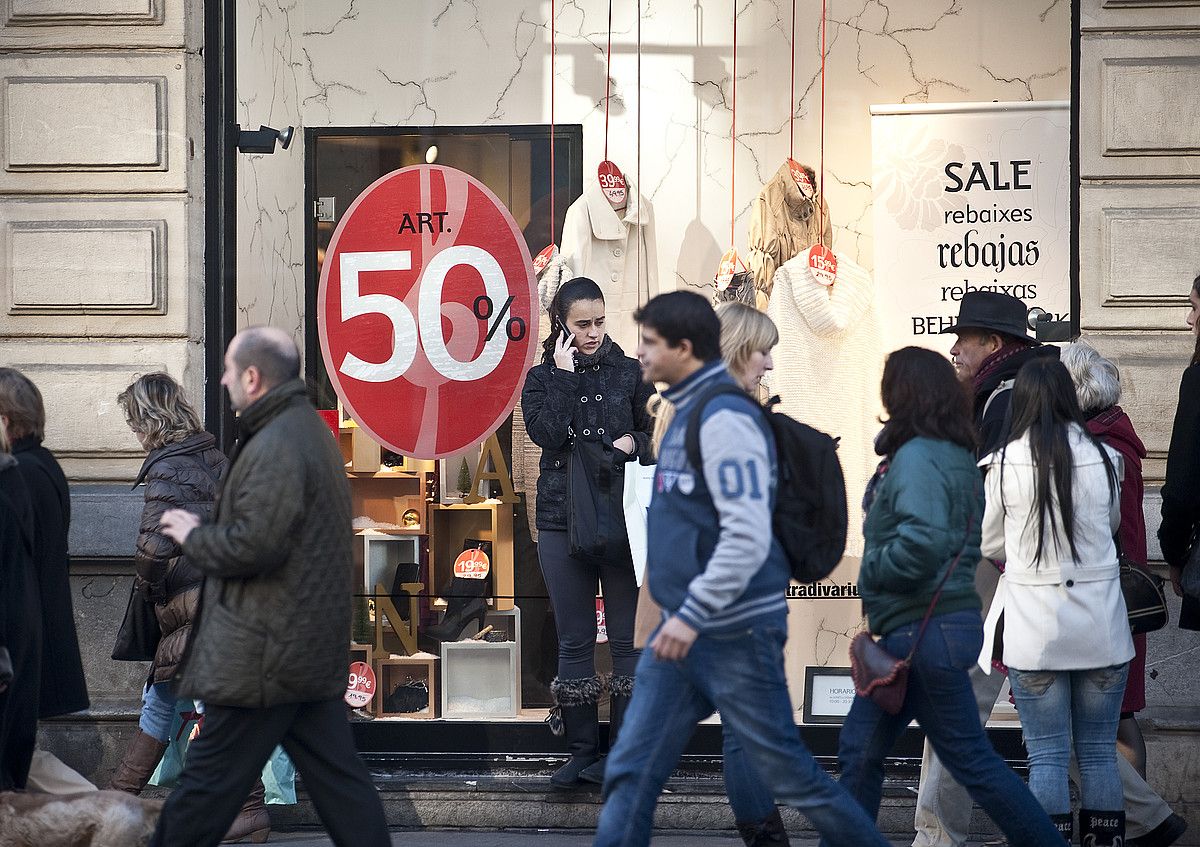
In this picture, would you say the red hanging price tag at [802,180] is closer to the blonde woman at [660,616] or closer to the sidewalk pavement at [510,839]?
the blonde woman at [660,616]

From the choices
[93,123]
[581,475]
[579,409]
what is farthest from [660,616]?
[93,123]

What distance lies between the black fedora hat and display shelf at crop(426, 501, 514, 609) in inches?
91.8

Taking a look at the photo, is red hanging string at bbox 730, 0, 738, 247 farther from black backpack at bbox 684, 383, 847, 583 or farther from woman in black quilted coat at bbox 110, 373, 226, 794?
black backpack at bbox 684, 383, 847, 583

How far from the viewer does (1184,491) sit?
5.47m

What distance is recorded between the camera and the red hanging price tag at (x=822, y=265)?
6.69 meters

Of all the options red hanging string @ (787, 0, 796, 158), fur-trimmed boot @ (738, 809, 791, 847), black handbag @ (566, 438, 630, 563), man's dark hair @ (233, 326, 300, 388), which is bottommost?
fur-trimmed boot @ (738, 809, 791, 847)

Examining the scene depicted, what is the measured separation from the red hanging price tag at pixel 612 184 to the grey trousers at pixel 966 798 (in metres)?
2.47

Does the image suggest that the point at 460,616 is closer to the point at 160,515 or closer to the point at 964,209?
the point at 160,515

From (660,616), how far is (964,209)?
3.10 metres

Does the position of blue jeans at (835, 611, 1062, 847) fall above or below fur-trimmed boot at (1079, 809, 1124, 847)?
above

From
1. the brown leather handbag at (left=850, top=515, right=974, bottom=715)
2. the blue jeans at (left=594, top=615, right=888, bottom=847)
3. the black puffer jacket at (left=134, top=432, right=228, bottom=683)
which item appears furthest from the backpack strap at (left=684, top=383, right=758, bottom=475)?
the black puffer jacket at (left=134, top=432, right=228, bottom=683)

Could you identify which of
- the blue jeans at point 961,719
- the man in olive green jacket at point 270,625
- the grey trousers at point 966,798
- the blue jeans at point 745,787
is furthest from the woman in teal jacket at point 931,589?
the man in olive green jacket at point 270,625

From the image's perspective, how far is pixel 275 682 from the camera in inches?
162

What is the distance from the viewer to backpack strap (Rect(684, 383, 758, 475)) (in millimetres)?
3876
